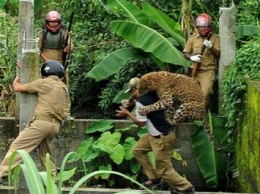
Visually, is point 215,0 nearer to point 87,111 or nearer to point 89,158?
point 87,111

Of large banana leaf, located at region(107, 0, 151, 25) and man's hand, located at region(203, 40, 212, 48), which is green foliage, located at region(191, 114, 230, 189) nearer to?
man's hand, located at region(203, 40, 212, 48)

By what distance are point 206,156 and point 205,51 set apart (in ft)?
5.58

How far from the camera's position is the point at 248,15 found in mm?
12578

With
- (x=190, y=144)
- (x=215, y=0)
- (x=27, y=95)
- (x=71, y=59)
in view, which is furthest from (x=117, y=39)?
(x=27, y=95)

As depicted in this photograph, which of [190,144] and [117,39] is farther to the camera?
[117,39]

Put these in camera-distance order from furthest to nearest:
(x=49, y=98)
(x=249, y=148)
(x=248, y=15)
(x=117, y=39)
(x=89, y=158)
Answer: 1. (x=117, y=39)
2. (x=248, y=15)
3. (x=89, y=158)
4. (x=249, y=148)
5. (x=49, y=98)

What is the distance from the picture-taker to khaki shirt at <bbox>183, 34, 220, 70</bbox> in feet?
37.2

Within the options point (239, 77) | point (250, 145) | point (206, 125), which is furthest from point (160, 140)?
point (239, 77)

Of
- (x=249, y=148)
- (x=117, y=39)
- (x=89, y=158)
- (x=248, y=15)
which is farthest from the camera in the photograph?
(x=117, y=39)

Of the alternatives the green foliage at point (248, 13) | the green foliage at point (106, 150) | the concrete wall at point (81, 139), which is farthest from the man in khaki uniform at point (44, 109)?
the green foliage at point (248, 13)

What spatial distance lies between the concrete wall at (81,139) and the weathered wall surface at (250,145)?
89cm

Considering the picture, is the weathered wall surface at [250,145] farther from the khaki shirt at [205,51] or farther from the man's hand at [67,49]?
the man's hand at [67,49]

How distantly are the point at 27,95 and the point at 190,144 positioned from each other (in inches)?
119

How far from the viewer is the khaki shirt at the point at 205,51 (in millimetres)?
11328
